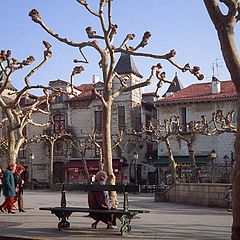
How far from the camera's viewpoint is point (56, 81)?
192 feet

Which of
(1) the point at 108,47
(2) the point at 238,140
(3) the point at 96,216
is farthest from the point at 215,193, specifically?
(2) the point at 238,140

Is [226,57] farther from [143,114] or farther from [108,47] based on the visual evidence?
[143,114]

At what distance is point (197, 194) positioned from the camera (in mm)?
22297

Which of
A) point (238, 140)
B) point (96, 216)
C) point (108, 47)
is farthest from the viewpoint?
point (108, 47)

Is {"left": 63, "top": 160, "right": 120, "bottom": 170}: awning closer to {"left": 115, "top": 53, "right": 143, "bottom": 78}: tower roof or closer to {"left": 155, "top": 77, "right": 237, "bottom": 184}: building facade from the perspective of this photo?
{"left": 155, "top": 77, "right": 237, "bottom": 184}: building facade

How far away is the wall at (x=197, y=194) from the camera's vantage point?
20609 millimetres

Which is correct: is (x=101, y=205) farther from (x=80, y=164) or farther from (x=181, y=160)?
(x=80, y=164)

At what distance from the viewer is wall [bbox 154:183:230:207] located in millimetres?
20609

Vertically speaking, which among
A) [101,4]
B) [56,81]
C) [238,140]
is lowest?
[238,140]

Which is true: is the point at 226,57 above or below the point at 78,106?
below

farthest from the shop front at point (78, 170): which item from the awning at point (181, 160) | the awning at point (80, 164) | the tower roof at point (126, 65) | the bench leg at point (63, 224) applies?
the bench leg at point (63, 224)

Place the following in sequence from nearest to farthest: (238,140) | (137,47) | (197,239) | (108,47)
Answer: (238,140) < (197,239) < (108,47) < (137,47)

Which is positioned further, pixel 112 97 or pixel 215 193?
pixel 215 193

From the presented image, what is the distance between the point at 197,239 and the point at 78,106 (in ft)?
159
